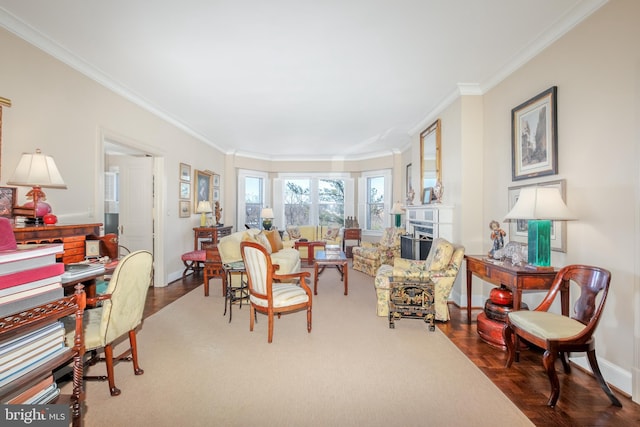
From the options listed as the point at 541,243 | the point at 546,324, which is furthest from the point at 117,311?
the point at 541,243

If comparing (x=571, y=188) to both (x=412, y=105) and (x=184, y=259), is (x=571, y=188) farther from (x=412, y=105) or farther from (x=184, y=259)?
(x=184, y=259)

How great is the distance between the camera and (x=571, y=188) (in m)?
2.69

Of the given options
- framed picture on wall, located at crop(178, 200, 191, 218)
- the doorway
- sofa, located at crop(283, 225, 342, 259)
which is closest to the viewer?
the doorway

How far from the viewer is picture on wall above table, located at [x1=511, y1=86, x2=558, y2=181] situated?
287 cm

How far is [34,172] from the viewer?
2.35 m

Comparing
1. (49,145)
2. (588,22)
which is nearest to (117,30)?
(49,145)

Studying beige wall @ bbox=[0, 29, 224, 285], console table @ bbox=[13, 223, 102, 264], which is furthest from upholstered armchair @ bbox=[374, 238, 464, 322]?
beige wall @ bbox=[0, 29, 224, 285]

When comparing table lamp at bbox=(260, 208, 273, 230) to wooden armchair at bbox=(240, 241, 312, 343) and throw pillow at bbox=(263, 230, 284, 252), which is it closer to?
throw pillow at bbox=(263, 230, 284, 252)

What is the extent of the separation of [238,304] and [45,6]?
12.2 ft

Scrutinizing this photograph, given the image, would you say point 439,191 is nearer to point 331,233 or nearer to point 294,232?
point 331,233

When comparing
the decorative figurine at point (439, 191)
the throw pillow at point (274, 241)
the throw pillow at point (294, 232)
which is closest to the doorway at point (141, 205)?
the throw pillow at point (274, 241)

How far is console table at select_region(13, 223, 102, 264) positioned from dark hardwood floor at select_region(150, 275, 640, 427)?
338cm

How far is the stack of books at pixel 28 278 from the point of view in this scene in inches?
36.8

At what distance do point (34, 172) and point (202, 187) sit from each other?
424cm
